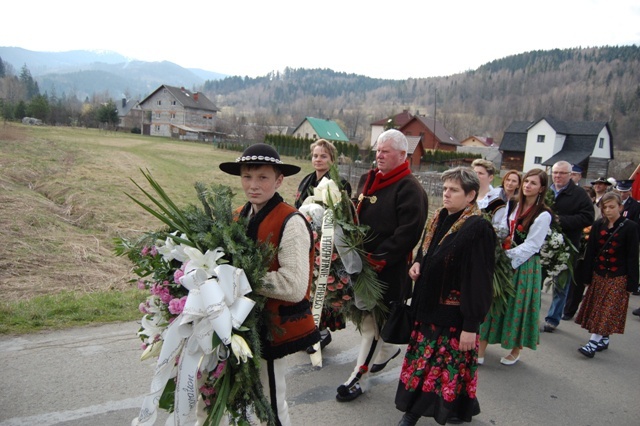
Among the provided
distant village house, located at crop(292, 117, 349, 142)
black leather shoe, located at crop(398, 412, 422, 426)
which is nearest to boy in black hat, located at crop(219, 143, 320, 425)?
black leather shoe, located at crop(398, 412, 422, 426)

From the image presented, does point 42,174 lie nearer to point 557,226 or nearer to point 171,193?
point 171,193

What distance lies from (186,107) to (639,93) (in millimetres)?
98221

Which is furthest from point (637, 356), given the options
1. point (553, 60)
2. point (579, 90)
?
point (553, 60)

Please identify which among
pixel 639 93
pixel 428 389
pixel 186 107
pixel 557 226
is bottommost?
pixel 428 389

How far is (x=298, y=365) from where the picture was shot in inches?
183

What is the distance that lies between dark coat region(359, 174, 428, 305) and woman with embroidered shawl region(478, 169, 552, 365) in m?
1.36

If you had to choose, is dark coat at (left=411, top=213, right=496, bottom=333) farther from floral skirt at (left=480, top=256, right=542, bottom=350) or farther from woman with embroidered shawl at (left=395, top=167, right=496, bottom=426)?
floral skirt at (left=480, top=256, right=542, bottom=350)

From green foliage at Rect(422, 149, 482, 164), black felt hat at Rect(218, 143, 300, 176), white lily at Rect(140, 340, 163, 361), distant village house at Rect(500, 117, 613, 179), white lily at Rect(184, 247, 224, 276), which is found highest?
distant village house at Rect(500, 117, 613, 179)

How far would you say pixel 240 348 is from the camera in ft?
7.72

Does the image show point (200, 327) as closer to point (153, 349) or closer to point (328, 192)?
point (153, 349)

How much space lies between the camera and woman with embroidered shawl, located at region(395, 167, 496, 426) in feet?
11.1

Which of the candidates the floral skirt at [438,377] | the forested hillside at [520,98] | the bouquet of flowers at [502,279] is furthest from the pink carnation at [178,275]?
the forested hillside at [520,98]

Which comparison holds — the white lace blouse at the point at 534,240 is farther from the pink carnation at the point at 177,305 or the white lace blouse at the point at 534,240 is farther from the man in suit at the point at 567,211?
the pink carnation at the point at 177,305

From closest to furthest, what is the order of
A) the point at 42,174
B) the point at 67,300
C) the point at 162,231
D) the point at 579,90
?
the point at 162,231
the point at 67,300
the point at 42,174
the point at 579,90
